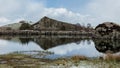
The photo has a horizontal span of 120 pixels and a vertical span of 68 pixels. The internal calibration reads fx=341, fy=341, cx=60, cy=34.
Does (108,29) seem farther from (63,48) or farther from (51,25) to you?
(51,25)

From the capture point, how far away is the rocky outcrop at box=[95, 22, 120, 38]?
4547 inches

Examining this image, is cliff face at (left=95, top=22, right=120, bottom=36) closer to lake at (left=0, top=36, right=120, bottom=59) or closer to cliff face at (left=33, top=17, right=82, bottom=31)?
lake at (left=0, top=36, right=120, bottom=59)

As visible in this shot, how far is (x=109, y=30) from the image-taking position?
384 ft

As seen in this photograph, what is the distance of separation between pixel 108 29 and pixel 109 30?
0.86m

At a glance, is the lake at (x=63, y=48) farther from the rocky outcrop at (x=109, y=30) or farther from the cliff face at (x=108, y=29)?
the cliff face at (x=108, y=29)

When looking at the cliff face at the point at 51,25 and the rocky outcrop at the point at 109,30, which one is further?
the cliff face at the point at 51,25

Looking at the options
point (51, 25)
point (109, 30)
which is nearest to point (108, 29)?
point (109, 30)

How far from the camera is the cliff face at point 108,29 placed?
116 m

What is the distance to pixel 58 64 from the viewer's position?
3022 centimetres

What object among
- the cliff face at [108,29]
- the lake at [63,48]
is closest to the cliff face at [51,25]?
the cliff face at [108,29]

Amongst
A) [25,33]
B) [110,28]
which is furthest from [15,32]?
[110,28]

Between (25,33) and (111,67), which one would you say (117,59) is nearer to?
(111,67)

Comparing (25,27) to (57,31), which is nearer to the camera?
(57,31)

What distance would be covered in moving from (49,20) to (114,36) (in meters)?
65.8
